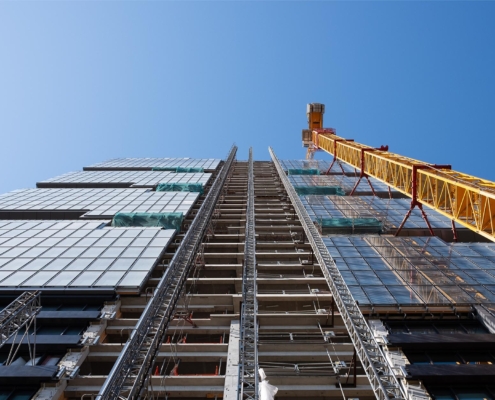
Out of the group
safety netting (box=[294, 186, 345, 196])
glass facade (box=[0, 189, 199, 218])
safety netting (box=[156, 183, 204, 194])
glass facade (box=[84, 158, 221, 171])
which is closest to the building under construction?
glass facade (box=[0, 189, 199, 218])

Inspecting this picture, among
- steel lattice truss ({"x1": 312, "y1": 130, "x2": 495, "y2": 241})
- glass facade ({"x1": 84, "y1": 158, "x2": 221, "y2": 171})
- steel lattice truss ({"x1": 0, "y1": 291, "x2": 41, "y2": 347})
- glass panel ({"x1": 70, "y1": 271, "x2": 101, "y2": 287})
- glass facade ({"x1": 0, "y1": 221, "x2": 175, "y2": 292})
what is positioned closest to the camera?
steel lattice truss ({"x1": 0, "y1": 291, "x2": 41, "y2": 347})

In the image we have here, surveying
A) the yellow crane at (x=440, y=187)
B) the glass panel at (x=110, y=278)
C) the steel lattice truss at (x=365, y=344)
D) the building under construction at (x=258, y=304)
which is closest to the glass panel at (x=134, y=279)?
the building under construction at (x=258, y=304)

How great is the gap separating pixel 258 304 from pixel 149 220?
47.0 ft

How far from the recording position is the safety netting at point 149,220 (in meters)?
28.4

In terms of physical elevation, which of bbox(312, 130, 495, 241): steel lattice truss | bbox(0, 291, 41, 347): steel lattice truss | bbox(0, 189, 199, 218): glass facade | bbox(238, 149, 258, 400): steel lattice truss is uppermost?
bbox(312, 130, 495, 241): steel lattice truss

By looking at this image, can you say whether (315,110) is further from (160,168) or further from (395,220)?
(395,220)

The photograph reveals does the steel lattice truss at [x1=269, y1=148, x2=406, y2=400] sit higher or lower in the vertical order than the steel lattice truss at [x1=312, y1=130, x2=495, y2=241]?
lower

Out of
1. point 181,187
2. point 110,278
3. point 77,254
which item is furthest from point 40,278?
point 181,187

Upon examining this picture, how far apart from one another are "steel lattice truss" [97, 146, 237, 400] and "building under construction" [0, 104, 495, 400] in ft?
0.18

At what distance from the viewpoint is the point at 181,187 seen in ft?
135

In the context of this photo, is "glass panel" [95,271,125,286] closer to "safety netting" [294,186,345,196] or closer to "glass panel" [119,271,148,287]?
"glass panel" [119,271,148,287]

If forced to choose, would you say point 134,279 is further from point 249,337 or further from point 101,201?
point 101,201

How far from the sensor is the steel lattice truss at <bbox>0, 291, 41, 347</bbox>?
447 inches

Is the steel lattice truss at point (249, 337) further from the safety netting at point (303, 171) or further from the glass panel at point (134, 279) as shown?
the safety netting at point (303, 171)
